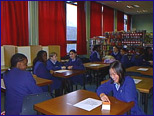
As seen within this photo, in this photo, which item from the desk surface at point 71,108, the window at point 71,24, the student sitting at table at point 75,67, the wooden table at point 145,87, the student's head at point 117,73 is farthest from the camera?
the window at point 71,24

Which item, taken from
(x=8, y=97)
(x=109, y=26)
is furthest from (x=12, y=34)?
(x=109, y=26)

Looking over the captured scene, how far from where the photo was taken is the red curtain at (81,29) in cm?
742

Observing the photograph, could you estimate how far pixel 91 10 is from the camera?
26.8ft

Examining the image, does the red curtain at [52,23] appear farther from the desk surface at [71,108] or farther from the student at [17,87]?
the desk surface at [71,108]

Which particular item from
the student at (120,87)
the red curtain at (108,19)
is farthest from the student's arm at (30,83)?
the red curtain at (108,19)

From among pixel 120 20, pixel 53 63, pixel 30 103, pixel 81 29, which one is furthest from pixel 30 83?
pixel 120 20

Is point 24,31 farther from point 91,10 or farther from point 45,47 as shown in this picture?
point 91,10

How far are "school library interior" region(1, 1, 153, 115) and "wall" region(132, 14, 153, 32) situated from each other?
1.37m

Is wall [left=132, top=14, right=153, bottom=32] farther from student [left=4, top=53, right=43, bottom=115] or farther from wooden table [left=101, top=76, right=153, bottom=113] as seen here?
student [left=4, top=53, right=43, bottom=115]

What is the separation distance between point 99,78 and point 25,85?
335 centimetres

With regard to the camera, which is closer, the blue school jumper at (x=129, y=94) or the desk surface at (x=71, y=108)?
the desk surface at (x=71, y=108)

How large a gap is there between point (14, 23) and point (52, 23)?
4.85 feet

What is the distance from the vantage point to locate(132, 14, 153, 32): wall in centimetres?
1238

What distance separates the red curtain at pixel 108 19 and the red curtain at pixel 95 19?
55cm
